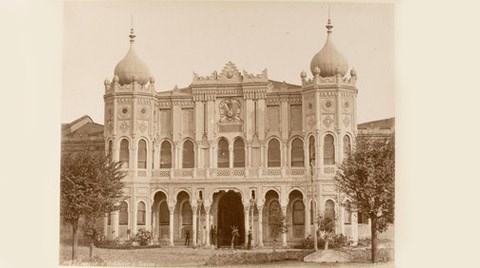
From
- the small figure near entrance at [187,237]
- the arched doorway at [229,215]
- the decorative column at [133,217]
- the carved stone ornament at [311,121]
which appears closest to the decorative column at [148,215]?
the decorative column at [133,217]

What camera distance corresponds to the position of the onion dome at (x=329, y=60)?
1037 cm

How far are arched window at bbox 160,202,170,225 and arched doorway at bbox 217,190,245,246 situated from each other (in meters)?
0.58

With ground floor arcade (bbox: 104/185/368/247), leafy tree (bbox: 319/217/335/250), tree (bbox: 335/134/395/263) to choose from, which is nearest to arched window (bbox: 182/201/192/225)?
ground floor arcade (bbox: 104/185/368/247)

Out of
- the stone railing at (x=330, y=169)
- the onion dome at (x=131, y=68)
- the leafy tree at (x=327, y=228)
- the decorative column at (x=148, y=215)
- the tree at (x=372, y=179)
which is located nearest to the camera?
the tree at (x=372, y=179)

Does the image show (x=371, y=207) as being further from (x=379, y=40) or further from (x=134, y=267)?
(x=134, y=267)

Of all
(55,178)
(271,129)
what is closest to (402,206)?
(271,129)

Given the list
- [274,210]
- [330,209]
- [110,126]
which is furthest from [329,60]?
[110,126]

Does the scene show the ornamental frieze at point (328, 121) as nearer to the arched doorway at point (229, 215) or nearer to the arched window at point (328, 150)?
the arched window at point (328, 150)

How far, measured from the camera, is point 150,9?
10367 millimetres

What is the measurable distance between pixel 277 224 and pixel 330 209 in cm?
63

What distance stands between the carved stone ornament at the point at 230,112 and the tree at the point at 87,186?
4.20 ft

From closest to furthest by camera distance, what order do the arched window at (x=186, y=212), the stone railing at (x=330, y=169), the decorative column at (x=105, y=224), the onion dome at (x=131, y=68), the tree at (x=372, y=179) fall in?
the tree at (x=372, y=179) < the onion dome at (x=131, y=68) < the stone railing at (x=330, y=169) < the decorative column at (x=105, y=224) < the arched window at (x=186, y=212)

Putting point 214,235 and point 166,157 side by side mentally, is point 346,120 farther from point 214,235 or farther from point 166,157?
point 166,157

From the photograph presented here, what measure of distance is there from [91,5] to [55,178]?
1.87 meters
